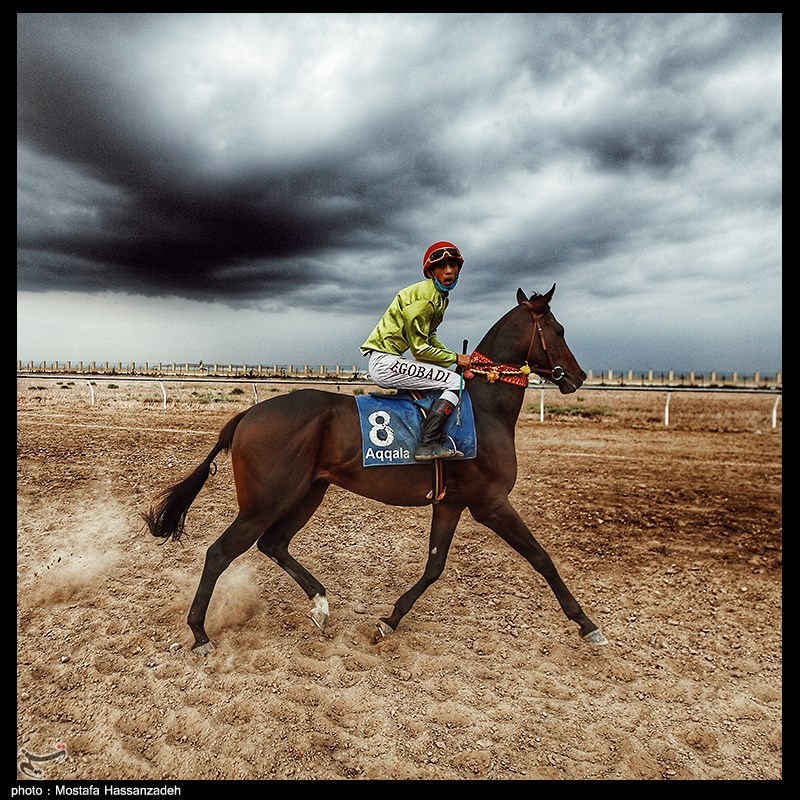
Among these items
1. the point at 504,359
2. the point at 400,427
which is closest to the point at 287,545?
the point at 400,427

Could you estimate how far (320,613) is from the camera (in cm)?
Result: 458

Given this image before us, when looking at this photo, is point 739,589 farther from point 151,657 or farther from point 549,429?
point 549,429

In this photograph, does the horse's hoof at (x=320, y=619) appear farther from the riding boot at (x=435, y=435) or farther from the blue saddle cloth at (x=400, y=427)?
the riding boot at (x=435, y=435)

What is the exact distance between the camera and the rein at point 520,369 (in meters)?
4.46

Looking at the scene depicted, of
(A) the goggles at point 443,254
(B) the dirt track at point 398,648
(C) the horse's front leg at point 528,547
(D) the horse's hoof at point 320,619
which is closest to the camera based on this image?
(B) the dirt track at point 398,648

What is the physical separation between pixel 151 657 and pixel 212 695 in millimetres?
802

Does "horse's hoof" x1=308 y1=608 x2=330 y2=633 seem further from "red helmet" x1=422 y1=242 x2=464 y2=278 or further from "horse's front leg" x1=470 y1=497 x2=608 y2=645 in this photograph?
"red helmet" x1=422 y1=242 x2=464 y2=278

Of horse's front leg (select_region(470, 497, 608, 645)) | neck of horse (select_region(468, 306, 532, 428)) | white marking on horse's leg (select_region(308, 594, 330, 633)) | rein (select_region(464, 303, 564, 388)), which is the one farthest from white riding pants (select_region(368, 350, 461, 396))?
white marking on horse's leg (select_region(308, 594, 330, 633))

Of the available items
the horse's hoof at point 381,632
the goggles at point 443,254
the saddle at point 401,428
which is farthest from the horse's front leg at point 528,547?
the goggles at point 443,254

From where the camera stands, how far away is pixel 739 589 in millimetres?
5832

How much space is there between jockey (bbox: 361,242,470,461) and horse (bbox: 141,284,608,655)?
0.91 feet

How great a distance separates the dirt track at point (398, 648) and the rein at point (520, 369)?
2468 millimetres

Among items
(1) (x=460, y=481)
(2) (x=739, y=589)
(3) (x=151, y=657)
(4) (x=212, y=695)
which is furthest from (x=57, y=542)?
(2) (x=739, y=589)

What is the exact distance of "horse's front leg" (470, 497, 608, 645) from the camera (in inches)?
173
